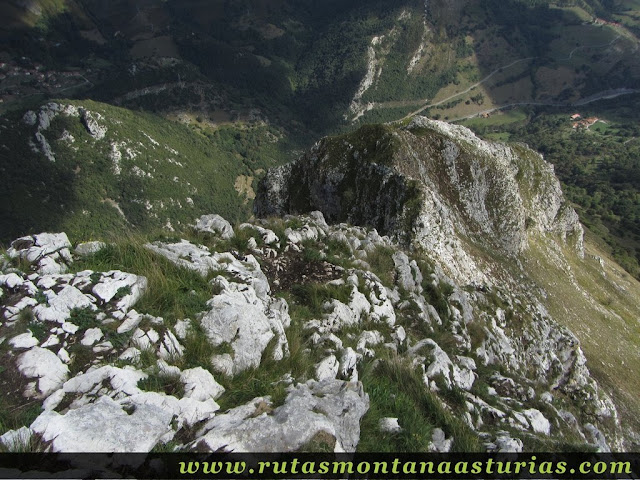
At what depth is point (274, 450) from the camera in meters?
5.56

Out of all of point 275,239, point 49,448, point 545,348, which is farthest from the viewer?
point 545,348

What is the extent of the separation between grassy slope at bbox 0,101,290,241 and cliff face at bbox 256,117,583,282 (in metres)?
65.1

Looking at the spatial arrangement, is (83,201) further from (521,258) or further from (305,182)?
(521,258)

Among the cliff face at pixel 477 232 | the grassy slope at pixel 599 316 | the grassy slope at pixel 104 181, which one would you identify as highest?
the cliff face at pixel 477 232

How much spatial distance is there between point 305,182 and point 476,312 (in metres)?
24.6

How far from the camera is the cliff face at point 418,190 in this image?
29.6 meters

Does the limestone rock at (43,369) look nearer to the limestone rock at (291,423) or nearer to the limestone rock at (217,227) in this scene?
the limestone rock at (291,423)

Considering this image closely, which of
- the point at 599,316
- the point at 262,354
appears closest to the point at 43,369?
the point at 262,354

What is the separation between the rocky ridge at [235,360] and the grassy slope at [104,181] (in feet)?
301

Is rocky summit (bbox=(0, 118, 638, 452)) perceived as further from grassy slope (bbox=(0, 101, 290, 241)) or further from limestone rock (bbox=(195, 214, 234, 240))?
grassy slope (bbox=(0, 101, 290, 241))

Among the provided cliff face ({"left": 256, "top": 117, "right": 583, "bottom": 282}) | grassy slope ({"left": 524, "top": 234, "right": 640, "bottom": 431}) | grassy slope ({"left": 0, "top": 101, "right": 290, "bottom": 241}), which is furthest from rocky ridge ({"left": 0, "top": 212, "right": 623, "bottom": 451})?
grassy slope ({"left": 0, "top": 101, "right": 290, "bottom": 241})

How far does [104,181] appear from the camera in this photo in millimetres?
135125

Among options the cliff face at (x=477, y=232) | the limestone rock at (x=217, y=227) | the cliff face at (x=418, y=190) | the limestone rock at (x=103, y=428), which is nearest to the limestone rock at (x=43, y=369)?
the limestone rock at (x=103, y=428)

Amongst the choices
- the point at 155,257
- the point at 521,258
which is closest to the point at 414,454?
the point at 155,257
